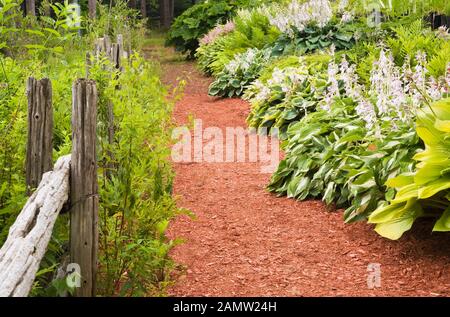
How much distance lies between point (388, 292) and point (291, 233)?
4.29 ft

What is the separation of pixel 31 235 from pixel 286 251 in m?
2.62

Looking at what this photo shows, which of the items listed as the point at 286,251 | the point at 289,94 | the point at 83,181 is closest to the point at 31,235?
the point at 83,181

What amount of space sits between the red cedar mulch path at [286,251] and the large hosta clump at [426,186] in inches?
9.7

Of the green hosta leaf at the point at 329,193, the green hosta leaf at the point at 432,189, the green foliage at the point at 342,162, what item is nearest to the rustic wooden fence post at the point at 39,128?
the green hosta leaf at the point at 432,189

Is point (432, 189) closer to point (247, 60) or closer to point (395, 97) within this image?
point (395, 97)

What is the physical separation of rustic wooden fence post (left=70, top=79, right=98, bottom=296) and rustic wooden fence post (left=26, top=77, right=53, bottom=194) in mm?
223

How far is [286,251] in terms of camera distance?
16.0 ft

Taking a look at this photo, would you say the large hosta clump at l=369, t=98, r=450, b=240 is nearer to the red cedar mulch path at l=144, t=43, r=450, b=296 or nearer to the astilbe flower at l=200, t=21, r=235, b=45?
the red cedar mulch path at l=144, t=43, r=450, b=296

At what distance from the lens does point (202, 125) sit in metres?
9.72

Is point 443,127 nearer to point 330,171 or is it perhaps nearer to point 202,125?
point 330,171

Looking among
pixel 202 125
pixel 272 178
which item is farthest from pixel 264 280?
pixel 202 125

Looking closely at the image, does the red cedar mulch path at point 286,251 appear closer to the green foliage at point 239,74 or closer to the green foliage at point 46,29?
the green foliage at point 46,29

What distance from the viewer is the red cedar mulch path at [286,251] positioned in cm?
418

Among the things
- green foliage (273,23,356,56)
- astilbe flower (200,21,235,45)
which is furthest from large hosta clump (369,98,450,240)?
astilbe flower (200,21,235,45)
